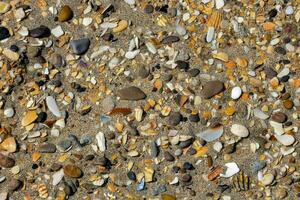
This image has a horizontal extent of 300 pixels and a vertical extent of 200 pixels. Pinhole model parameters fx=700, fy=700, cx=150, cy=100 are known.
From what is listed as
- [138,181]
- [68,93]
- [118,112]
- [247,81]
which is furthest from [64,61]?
[247,81]

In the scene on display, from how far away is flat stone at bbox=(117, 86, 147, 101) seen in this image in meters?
2.03

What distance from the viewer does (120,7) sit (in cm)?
212

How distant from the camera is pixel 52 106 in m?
2.02

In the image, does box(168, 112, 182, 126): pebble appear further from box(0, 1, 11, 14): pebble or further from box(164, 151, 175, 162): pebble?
box(0, 1, 11, 14): pebble

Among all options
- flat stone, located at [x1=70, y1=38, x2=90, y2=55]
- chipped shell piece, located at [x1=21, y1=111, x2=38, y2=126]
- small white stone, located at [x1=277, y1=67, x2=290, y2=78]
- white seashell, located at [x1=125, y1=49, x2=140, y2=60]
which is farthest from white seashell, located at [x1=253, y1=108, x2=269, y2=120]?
chipped shell piece, located at [x1=21, y1=111, x2=38, y2=126]

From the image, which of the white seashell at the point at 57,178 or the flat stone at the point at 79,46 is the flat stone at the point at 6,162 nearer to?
the white seashell at the point at 57,178

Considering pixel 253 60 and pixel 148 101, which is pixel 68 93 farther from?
pixel 253 60

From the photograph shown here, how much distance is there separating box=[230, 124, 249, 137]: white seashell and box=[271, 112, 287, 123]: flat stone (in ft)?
0.30

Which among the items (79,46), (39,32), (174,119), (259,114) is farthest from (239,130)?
(39,32)

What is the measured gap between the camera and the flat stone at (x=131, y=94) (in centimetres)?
203

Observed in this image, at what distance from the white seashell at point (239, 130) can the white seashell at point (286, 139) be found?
0.09m

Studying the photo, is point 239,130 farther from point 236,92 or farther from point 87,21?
point 87,21

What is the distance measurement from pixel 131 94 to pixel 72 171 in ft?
0.91

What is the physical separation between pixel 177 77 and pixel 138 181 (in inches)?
12.9
